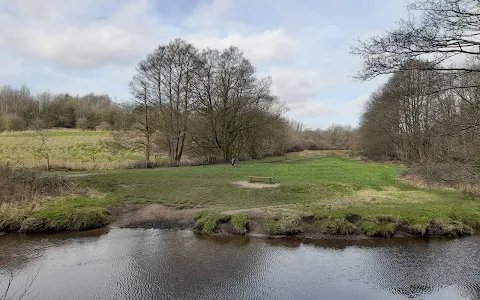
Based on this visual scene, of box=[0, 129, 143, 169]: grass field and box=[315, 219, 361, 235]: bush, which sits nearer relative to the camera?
box=[315, 219, 361, 235]: bush

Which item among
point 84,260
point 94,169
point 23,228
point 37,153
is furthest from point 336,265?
point 37,153

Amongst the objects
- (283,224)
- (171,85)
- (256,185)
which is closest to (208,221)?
(283,224)

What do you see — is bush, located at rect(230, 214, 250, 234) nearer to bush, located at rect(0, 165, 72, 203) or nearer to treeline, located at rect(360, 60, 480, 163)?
treeline, located at rect(360, 60, 480, 163)

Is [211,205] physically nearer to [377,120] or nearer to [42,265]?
[42,265]

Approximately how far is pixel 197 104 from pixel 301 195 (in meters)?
21.6

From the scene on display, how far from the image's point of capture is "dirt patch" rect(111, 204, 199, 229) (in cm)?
1672

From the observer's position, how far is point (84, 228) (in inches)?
637

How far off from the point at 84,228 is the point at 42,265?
459cm

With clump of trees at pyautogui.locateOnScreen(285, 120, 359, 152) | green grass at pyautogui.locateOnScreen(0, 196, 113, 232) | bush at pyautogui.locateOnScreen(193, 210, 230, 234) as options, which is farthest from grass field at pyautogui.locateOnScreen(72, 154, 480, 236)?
clump of trees at pyautogui.locateOnScreen(285, 120, 359, 152)

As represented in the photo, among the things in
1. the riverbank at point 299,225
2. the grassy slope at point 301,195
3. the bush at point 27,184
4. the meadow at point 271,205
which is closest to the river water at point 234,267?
the riverbank at point 299,225

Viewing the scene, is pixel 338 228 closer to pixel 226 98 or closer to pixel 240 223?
pixel 240 223

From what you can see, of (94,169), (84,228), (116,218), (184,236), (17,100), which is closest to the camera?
(184,236)

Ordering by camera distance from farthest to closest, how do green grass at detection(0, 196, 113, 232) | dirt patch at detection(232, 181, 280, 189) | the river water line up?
dirt patch at detection(232, 181, 280, 189) < green grass at detection(0, 196, 113, 232) < the river water

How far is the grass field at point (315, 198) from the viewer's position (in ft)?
52.1
